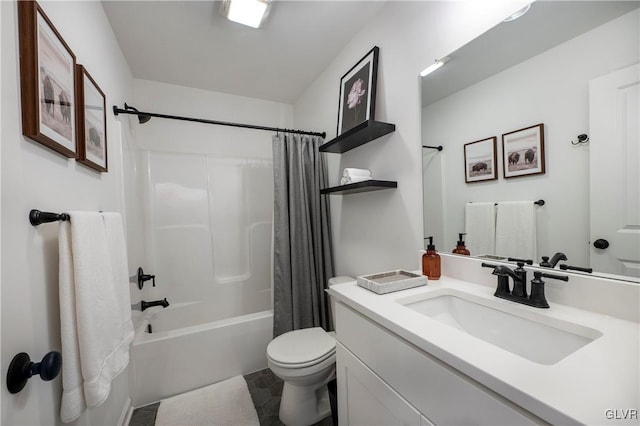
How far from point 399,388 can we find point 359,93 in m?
1.62

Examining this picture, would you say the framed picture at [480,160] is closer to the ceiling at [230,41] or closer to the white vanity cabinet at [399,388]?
the white vanity cabinet at [399,388]

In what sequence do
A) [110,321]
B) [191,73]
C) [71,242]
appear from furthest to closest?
[191,73]
[110,321]
[71,242]

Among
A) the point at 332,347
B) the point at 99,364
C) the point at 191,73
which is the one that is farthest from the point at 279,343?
the point at 191,73

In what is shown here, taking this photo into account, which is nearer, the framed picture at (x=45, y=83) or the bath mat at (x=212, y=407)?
the framed picture at (x=45, y=83)

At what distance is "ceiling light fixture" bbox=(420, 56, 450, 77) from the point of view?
119 centimetres

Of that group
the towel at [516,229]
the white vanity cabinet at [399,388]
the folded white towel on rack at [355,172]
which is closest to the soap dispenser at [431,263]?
the towel at [516,229]

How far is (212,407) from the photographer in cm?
160

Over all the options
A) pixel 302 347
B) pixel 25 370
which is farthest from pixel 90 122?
pixel 302 347

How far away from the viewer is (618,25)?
711 millimetres

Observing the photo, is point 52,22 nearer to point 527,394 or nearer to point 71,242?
point 71,242

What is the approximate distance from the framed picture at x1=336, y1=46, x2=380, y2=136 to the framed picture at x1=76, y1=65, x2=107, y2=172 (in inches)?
53.8

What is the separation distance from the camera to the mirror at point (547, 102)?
75cm

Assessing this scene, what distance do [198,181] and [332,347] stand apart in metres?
1.91

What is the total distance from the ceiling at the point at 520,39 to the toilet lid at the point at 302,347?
1492 millimetres
